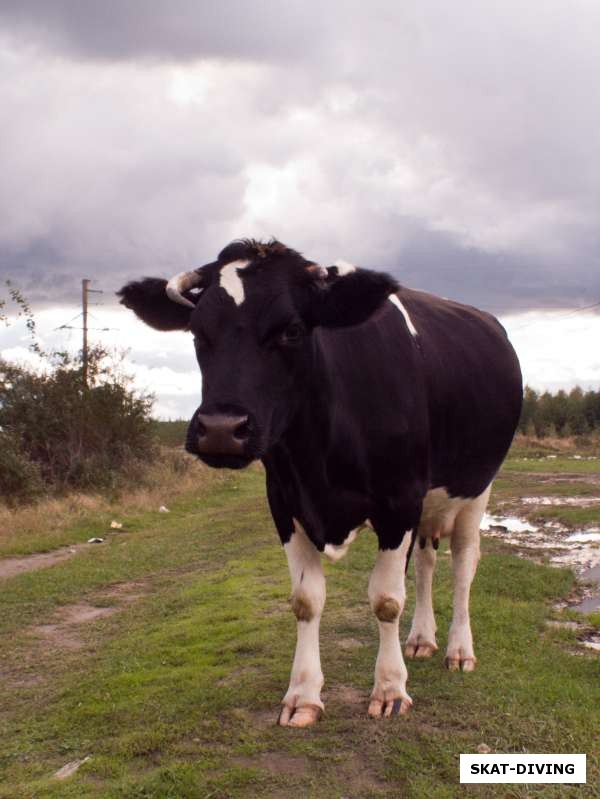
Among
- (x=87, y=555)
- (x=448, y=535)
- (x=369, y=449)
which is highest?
(x=369, y=449)

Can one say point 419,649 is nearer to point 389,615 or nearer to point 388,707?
point 389,615

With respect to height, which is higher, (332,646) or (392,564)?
(392,564)

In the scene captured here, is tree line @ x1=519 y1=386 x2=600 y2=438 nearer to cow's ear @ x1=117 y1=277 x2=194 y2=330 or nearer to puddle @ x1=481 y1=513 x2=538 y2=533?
puddle @ x1=481 y1=513 x2=538 y2=533

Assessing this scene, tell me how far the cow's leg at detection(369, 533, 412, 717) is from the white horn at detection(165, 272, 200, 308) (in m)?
2.01

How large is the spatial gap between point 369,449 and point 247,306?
4.21ft

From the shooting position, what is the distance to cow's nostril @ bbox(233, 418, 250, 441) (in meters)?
4.36

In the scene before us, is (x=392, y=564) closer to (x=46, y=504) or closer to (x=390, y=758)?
(x=390, y=758)

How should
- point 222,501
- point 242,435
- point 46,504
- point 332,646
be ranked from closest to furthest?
point 242,435 → point 332,646 → point 46,504 → point 222,501

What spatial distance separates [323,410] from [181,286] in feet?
3.67

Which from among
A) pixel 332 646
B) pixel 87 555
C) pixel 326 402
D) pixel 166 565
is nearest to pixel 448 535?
pixel 332 646

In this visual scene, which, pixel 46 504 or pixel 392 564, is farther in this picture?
pixel 46 504

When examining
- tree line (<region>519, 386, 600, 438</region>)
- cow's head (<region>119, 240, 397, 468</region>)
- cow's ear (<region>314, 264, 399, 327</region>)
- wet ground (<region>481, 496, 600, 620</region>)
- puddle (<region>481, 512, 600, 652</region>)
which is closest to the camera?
cow's head (<region>119, 240, 397, 468</region>)

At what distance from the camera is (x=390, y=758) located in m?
4.71

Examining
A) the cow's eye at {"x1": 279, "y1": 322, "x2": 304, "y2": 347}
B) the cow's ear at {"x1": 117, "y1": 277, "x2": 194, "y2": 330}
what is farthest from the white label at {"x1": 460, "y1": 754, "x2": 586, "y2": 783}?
the cow's ear at {"x1": 117, "y1": 277, "x2": 194, "y2": 330}
